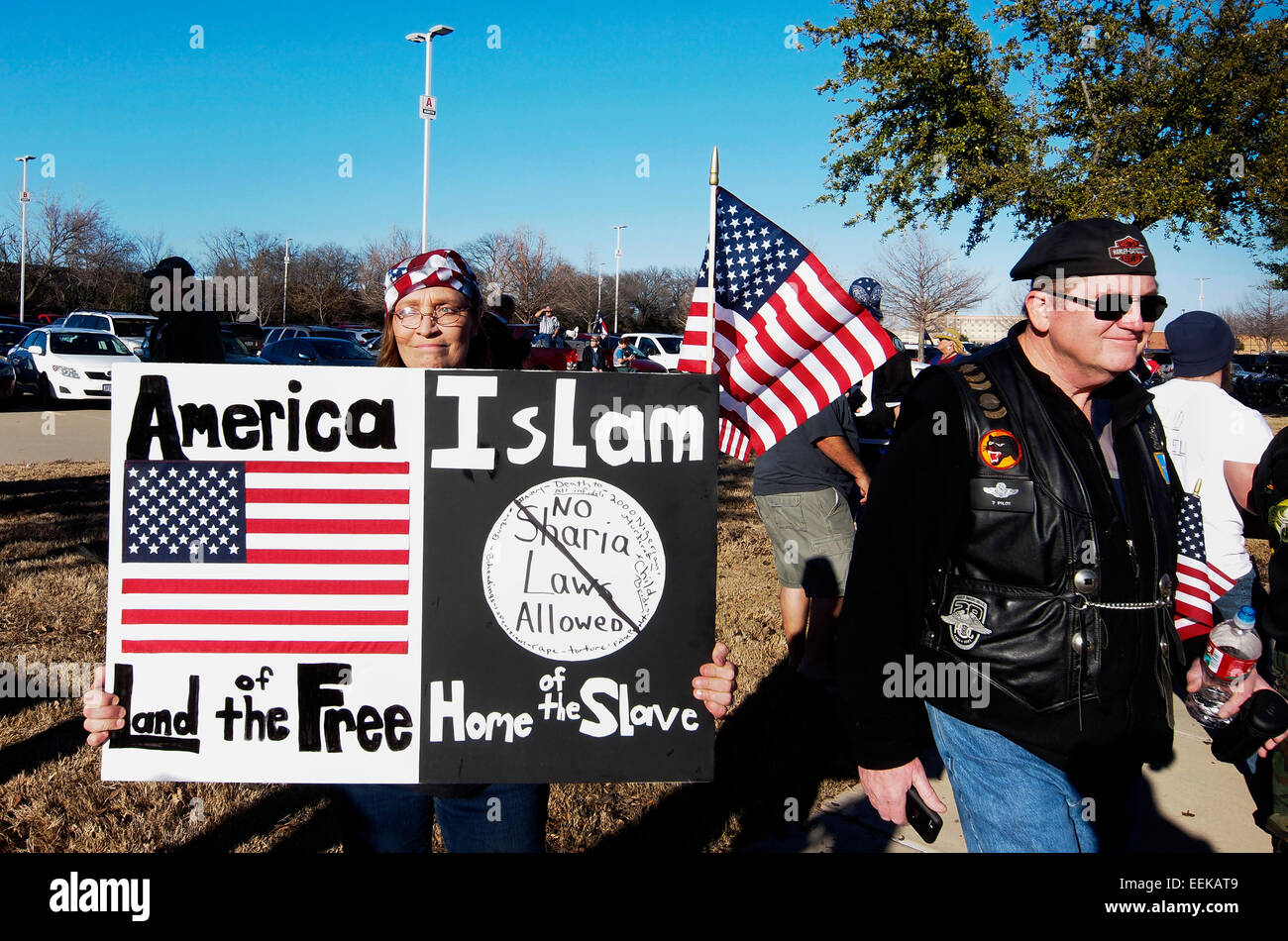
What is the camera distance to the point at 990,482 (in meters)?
2.37

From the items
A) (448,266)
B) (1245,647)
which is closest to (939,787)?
(1245,647)

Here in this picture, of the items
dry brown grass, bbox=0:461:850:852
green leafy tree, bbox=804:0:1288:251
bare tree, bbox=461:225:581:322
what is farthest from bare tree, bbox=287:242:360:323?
dry brown grass, bbox=0:461:850:852

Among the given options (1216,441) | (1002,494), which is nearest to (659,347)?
(1216,441)

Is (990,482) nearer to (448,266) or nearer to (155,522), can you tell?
(448,266)

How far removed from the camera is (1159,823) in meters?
4.24

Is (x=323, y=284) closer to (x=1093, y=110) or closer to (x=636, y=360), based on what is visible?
(x=636, y=360)

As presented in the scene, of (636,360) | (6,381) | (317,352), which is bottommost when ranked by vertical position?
(6,381)

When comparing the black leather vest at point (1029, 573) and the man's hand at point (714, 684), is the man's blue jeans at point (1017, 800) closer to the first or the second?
the black leather vest at point (1029, 573)

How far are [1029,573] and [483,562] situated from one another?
1284mm

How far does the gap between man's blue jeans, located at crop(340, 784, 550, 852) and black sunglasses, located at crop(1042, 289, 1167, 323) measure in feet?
5.98

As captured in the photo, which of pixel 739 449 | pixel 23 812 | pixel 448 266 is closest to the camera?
pixel 448 266

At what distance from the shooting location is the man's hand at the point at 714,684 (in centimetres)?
239
